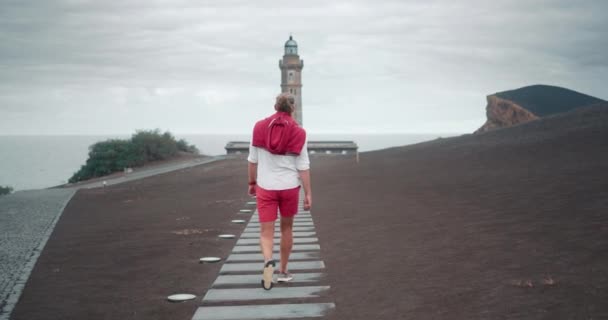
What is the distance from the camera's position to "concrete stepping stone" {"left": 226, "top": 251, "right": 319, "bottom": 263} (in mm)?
8109

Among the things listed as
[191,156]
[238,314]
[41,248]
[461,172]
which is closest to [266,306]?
[238,314]

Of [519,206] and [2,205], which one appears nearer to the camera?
[519,206]

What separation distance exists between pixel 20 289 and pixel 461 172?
14.9 meters

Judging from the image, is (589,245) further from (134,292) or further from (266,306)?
(134,292)

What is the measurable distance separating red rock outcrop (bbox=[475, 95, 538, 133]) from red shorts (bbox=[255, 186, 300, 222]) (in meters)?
37.3

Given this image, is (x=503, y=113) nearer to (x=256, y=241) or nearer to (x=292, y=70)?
(x=292, y=70)

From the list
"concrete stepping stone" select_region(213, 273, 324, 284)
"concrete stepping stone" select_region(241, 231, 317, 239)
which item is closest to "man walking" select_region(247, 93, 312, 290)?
"concrete stepping stone" select_region(213, 273, 324, 284)

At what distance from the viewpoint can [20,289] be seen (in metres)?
6.98

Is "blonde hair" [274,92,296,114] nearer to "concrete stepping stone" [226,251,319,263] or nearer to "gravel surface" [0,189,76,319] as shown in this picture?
"concrete stepping stone" [226,251,319,263]

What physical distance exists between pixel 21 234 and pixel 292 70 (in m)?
59.8

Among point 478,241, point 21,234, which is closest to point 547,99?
point 478,241

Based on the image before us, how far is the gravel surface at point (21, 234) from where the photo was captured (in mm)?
7222

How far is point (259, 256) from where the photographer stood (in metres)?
8.34

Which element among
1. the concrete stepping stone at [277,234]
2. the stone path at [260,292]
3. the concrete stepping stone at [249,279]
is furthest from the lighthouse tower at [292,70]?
the concrete stepping stone at [249,279]
